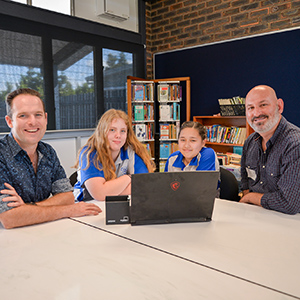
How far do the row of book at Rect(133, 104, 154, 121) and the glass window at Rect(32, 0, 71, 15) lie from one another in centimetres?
189

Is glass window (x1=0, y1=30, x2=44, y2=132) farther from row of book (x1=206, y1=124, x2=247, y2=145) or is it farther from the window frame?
row of book (x1=206, y1=124, x2=247, y2=145)

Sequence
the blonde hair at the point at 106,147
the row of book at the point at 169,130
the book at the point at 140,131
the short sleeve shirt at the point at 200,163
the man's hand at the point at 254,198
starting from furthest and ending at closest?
the row of book at the point at 169,130 < the book at the point at 140,131 < the short sleeve shirt at the point at 200,163 < the blonde hair at the point at 106,147 < the man's hand at the point at 254,198

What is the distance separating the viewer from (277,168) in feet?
6.36

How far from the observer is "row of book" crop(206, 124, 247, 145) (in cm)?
472

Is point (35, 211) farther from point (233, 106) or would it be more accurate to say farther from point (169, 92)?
point (169, 92)

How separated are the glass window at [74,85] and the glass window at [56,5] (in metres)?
0.49

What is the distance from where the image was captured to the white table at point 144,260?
0.93m

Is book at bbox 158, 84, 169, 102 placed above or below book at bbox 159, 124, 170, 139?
above

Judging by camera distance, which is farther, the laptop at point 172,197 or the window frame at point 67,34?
the window frame at point 67,34

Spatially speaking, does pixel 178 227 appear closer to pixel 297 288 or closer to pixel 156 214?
pixel 156 214

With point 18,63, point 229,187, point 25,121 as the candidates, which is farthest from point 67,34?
point 229,187

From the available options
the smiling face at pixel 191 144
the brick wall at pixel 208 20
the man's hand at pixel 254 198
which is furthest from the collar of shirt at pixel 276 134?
the brick wall at pixel 208 20

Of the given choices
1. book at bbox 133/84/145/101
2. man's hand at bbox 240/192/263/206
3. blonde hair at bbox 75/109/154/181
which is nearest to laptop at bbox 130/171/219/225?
man's hand at bbox 240/192/263/206

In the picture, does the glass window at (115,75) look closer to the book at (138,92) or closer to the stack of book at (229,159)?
the book at (138,92)
